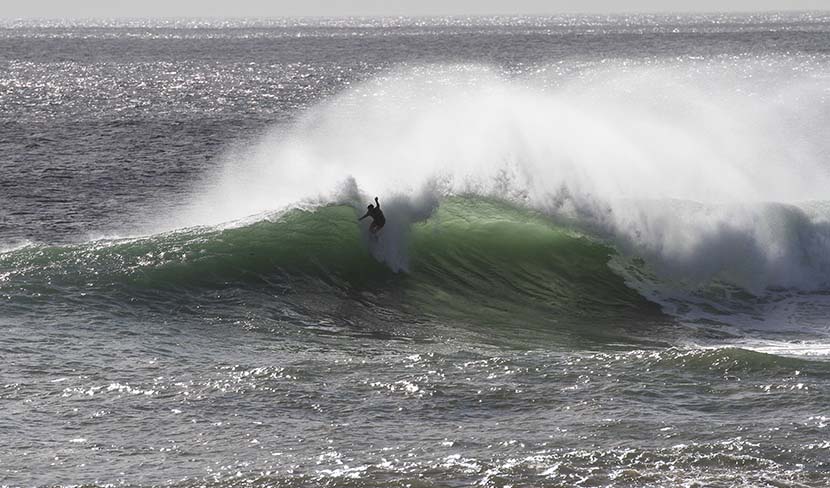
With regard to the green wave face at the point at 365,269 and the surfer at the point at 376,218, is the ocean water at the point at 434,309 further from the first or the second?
the surfer at the point at 376,218

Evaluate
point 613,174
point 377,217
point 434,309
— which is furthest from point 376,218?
point 613,174

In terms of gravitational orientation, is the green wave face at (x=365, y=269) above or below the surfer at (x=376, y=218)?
below

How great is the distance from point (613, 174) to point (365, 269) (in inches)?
354

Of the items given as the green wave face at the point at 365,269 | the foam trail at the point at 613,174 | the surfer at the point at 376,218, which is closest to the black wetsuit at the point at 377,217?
the surfer at the point at 376,218

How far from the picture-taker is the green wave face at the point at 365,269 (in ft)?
63.9

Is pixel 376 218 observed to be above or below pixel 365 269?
above

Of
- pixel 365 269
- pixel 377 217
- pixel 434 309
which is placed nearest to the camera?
pixel 434 309

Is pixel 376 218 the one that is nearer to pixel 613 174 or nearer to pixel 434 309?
pixel 434 309

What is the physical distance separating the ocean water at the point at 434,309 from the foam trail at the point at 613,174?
0.10 m

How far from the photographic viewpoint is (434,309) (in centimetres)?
1997

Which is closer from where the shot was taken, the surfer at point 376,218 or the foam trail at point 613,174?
the surfer at point 376,218

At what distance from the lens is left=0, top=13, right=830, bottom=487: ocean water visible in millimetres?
12711

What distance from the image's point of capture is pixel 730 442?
12.9m

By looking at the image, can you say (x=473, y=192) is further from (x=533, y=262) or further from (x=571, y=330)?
(x=571, y=330)
